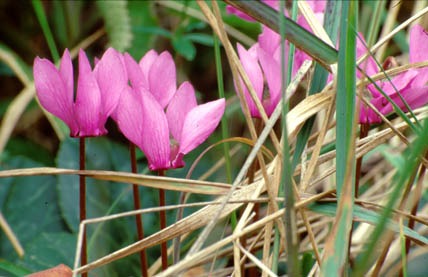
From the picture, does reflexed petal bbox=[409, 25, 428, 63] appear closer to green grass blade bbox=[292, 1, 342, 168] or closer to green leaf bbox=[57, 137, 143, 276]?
green grass blade bbox=[292, 1, 342, 168]

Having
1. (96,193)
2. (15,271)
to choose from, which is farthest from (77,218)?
(15,271)

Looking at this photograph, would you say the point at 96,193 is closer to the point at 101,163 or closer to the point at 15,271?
the point at 101,163

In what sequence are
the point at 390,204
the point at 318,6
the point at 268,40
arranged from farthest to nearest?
the point at 318,6
the point at 268,40
the point at 390,204

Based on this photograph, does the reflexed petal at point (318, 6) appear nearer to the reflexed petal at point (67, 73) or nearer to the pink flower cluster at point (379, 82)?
the pink flower cluster at point (379, 82)

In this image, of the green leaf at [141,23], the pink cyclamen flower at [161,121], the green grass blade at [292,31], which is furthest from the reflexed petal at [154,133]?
the green leaf at [141,23]

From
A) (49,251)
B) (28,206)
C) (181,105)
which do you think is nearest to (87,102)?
(181,105)

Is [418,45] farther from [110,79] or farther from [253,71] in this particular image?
[110,79]

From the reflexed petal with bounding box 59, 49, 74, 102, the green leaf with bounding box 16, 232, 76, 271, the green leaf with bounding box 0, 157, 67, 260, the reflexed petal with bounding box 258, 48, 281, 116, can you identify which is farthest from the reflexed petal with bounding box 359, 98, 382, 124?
the green leaf with bounding box 0, 157, 67, 260
